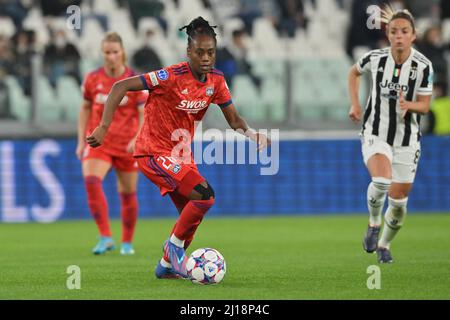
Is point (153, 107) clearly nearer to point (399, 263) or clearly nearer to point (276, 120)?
point (399, 263)

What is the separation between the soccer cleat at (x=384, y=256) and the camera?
389 inches

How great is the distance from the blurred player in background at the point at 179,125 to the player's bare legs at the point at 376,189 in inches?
61.5

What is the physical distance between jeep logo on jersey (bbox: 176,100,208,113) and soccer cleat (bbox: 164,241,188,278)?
1.05 metres

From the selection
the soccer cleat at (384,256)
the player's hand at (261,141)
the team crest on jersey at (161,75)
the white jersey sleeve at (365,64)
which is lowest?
the soccer cleat at (384,256)

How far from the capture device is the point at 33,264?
10.1 metres

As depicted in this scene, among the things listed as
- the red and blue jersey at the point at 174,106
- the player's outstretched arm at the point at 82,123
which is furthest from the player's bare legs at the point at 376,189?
the player's outstretched arm at the point at 82,123

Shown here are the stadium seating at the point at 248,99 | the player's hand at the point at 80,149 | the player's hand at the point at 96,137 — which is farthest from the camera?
the stadium seating at the point at 248,99

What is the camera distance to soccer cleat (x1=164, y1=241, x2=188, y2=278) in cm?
841

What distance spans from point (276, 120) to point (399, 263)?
7.17m

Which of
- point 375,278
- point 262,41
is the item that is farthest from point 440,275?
point 262,41

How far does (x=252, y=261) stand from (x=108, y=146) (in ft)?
7.19

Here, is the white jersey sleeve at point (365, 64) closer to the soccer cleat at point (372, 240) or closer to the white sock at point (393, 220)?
the white sock at point (393, 220)

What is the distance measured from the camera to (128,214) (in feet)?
38.0
